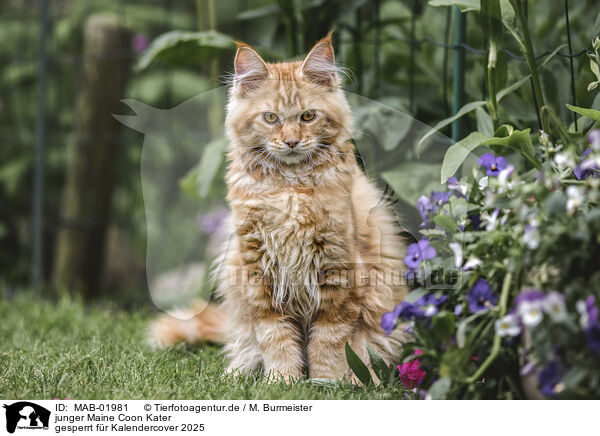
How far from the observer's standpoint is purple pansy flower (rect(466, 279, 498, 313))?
48.2 inches

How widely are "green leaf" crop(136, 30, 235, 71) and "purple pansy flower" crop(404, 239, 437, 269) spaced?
1.07 metres

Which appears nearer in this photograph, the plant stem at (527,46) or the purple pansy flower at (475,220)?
the purple pansy flower at (475,220)

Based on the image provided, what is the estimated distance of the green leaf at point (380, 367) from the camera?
144 cm

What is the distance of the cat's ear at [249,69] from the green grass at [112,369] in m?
0.76

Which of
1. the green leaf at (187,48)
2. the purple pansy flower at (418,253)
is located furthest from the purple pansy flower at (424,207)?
the green leaf at (187,48)

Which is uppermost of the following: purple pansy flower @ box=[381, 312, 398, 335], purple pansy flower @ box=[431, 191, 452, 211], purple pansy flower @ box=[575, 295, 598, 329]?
purple pansy flower @ box=[431, 191, 452, 211]

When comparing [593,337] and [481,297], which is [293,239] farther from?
[593,337]

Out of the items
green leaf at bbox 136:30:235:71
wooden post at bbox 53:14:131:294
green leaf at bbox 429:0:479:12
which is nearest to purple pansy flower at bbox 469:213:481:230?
green leaf at bbox 429:0:479:12

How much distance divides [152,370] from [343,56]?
53.0 inches

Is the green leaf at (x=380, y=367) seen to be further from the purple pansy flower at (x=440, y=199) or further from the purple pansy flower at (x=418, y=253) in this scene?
the purple pansy flower at (x=440, y=199)

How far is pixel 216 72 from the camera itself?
2.01m

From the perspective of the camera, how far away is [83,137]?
2.96 m

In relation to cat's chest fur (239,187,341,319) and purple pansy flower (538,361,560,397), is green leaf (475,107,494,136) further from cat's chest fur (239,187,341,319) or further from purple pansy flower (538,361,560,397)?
purple pansy flower (538,361,560,397)
